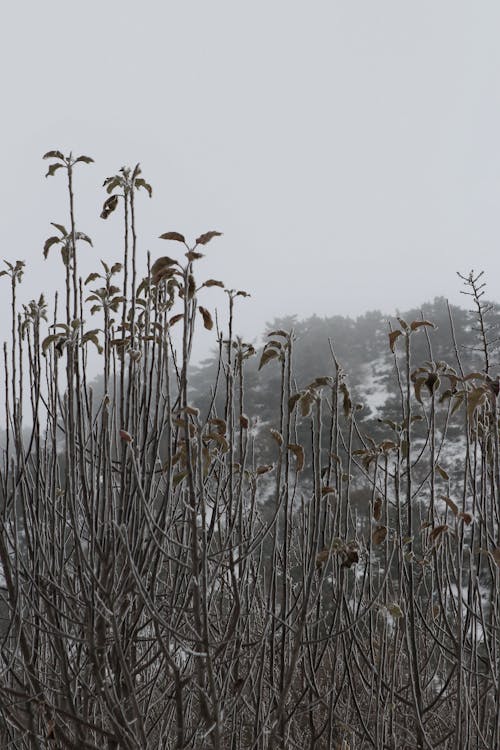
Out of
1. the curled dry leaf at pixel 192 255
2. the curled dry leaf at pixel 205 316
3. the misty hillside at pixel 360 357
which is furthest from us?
the misty hillside at pixel 360 357

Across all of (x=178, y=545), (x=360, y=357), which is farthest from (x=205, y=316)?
(x=360, y=357)

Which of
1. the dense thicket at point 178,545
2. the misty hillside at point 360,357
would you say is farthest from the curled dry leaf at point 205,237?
the misty hillside at point 360,357

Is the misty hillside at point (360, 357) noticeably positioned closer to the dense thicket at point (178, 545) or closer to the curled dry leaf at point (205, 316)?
the dense thicket at point (178, 545)

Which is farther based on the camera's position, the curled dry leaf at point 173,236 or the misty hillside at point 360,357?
the misty hillside at point 360,357

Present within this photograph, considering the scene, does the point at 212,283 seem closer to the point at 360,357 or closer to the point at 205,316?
the point at 205,316

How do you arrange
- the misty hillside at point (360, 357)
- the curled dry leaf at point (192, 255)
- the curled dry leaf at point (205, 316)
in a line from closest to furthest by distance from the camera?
the curled dry leaf at point (192, 255) → the curled dry leaf at point (205, 316) → the misty hillside at point (360, 357)

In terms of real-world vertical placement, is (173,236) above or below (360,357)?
below

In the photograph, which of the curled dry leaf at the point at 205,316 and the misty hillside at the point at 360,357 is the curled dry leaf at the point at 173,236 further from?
the misty hillside at the point at 360,357

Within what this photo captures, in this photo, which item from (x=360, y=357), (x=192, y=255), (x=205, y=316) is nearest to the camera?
(x=192, y=255)

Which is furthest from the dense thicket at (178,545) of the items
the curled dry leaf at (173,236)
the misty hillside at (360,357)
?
the misty hillside at (360,357)

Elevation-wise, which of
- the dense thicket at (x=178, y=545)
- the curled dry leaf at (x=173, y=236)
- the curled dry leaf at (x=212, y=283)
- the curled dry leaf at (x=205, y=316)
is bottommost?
the dense thicket at (x=178, y=545)

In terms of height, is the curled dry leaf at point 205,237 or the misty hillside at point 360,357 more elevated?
the misty hillside at point 360,357

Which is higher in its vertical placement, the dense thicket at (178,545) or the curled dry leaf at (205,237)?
the curled dry leaf at (205,237)

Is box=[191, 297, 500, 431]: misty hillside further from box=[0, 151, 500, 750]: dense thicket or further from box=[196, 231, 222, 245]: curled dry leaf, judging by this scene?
box=[196, 231, 222, 245]: curled dry leaf
